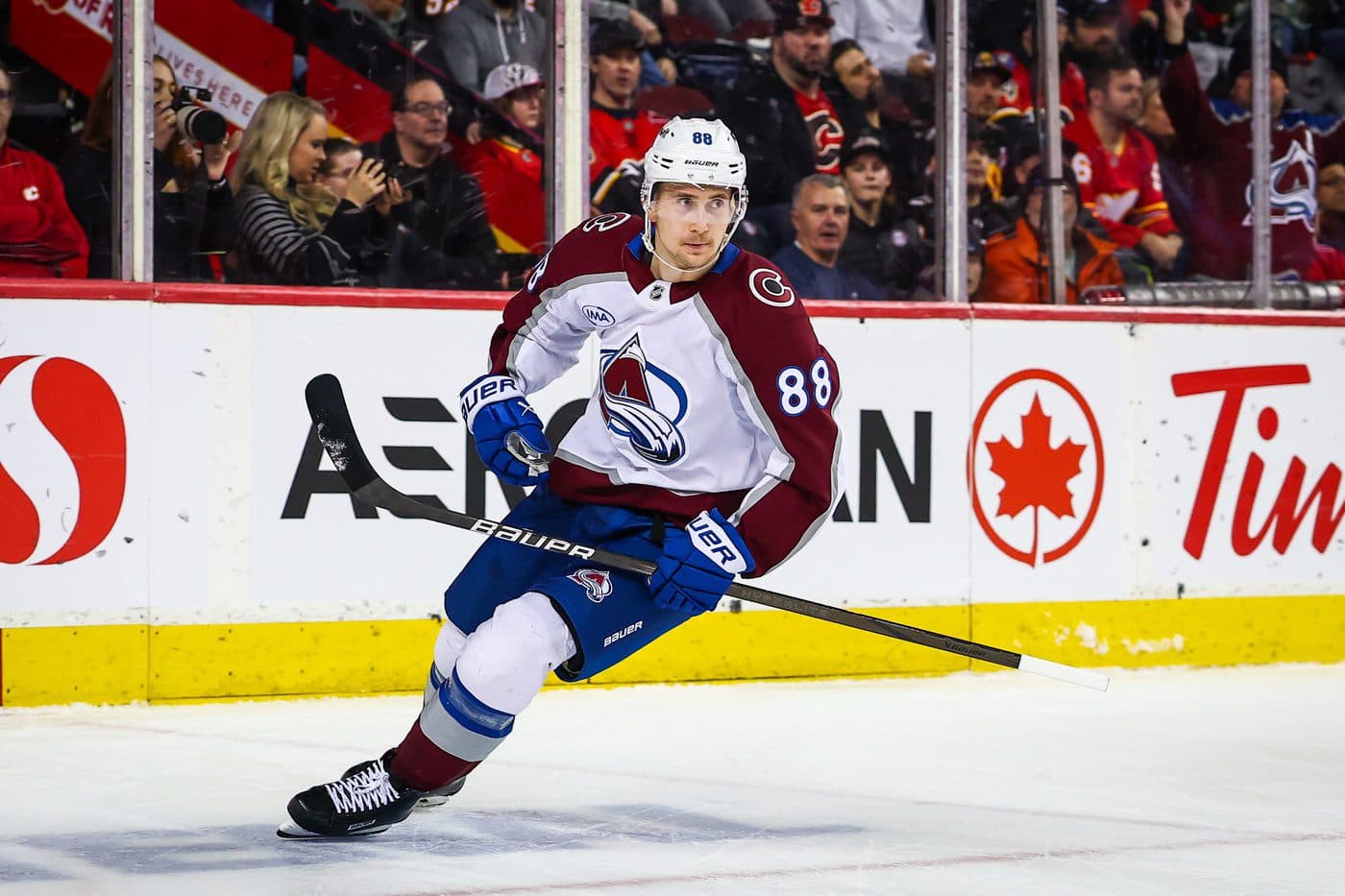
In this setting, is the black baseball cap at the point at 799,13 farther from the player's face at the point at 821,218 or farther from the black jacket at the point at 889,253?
the black jacket at the point at 889,253

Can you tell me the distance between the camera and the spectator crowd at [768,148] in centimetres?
475

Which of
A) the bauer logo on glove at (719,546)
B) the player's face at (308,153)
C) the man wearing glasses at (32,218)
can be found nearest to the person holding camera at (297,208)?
the player's face at (308,153)

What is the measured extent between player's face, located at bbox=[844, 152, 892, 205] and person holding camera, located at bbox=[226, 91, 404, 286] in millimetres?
1368

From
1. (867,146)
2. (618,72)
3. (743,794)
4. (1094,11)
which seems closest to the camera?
(743,794)

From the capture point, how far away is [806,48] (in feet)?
18.1

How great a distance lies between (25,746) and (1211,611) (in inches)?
127

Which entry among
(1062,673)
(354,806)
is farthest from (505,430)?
(1062,673)

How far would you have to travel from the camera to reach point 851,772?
12.6 feet

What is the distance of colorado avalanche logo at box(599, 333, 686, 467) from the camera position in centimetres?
307

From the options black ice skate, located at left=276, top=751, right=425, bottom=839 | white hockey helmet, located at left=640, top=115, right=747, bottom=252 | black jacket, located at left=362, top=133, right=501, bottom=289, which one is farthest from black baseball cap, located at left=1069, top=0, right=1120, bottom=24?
black ice skate, located at left=276, top=751, right=425, bottom=839

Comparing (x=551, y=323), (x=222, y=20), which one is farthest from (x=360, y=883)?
(x=222, y=20)

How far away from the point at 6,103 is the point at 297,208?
0.72 m

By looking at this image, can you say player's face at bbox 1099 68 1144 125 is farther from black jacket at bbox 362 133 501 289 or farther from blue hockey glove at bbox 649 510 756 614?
blue hockey glove at bbox 649 510 756 614

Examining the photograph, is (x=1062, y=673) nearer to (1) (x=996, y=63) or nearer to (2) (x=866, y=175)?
(2) (x=866, y=175)
